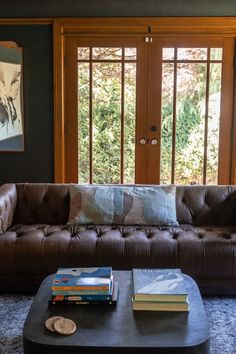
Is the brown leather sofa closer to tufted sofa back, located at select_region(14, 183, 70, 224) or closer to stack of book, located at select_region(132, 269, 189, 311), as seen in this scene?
tufted sofa back, located at select_region(14, 183, 70, 224)

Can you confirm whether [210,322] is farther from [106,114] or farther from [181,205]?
[106,114]

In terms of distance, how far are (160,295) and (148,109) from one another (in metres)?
2.94

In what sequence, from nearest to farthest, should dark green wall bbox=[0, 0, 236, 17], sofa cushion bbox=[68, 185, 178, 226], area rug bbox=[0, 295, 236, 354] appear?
area rug bbox=[0, 295, 236, 354] < sofa cushion bbox=[68, 185, 178, 226] < dark green wall bbox=[0, 0, 236, 17]

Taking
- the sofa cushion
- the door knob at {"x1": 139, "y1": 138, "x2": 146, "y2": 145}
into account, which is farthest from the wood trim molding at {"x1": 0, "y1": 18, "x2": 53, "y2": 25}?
the sofa cushion

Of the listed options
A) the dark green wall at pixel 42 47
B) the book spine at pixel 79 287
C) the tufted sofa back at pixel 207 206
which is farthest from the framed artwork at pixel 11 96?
the book spine at pixel 79 287

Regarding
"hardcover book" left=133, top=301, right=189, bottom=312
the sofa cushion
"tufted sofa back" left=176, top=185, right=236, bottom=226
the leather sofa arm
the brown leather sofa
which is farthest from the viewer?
"tufted sofa back" left=176, top=185, right=236, bottom=226

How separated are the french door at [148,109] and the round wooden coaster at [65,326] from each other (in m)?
2.95

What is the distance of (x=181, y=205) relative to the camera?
343cm

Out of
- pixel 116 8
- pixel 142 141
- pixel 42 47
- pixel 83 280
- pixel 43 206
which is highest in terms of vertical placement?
pixel 116 8

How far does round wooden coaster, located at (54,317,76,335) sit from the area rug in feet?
1.96

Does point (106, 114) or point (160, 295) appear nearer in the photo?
point (160, 295)

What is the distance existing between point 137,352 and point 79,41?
11.7ft

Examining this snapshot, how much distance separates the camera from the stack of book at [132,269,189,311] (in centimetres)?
198

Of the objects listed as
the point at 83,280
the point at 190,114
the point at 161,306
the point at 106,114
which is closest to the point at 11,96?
the point at 106,114
